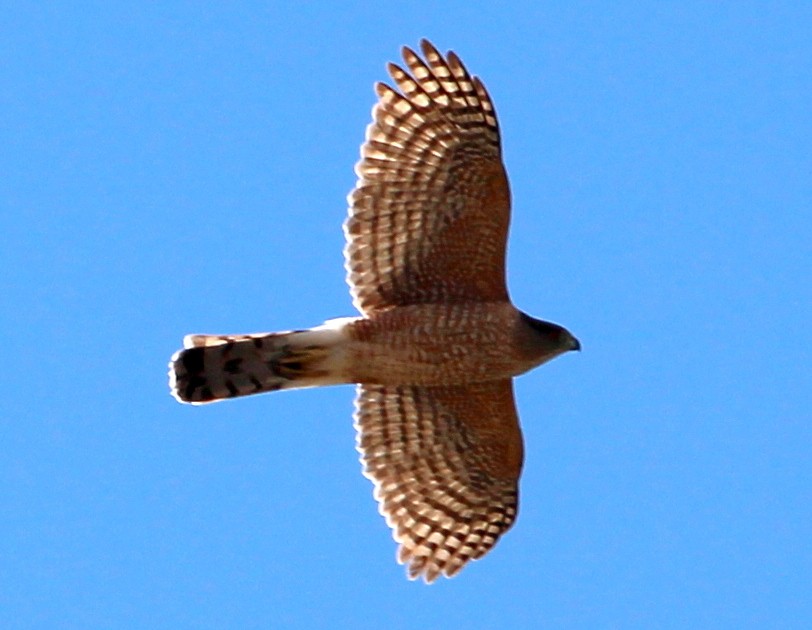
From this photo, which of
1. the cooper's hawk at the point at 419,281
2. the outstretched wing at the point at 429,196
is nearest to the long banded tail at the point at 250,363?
the cooper's hawk at the point at 419,281

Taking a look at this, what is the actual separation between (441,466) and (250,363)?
1.60m

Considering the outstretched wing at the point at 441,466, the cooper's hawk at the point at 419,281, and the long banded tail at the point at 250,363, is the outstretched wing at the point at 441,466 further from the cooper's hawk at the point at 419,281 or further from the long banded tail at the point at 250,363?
the long banded tail at the point at 250,363

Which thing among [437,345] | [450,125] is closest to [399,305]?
[437,345]

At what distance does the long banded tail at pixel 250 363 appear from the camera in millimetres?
13773

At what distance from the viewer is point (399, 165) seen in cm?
1372

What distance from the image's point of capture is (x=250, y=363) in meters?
13.8

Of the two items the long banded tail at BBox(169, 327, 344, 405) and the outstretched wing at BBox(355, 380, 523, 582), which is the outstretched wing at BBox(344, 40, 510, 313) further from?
→ the outstretched wing at BBox(355, 380, 523, 582)

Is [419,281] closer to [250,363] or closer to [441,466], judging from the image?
[250,363]

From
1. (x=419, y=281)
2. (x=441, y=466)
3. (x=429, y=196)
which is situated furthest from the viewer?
(x=441, y=466)

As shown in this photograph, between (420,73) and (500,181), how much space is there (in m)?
0.87

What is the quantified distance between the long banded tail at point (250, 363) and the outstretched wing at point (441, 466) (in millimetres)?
588

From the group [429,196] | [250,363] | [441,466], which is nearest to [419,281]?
[429,196]

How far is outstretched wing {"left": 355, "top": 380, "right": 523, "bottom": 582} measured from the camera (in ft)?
46.8

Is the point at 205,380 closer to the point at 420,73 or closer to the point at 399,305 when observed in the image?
the point at 399,305
